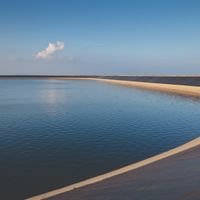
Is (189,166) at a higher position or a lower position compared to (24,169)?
higher

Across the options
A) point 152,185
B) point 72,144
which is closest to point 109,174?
point 152,185

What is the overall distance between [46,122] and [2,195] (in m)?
21.9

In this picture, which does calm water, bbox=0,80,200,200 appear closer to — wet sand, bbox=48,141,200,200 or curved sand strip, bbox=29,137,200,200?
curved sand strip, bbox=29,137,200,200

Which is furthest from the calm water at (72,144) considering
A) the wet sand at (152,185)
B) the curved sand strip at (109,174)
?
the wet sand at (152,185)

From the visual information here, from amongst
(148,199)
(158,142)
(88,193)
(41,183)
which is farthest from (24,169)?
(158,142)

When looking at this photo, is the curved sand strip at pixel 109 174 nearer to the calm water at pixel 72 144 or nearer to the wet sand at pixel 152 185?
the wet sand at pixel 152 185

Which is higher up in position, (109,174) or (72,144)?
(109,174)

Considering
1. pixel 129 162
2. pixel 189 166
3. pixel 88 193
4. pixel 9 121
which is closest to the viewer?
pixel 88 193

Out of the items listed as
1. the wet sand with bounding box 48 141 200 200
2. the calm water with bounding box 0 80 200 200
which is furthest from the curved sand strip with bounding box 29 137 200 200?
the calm water with bounding box 0 80 200 200

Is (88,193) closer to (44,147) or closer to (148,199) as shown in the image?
(148,199)

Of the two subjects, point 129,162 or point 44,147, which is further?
point 44,147

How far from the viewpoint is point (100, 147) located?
2470 cm

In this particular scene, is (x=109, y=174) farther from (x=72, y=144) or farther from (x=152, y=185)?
(x=72, y=144)

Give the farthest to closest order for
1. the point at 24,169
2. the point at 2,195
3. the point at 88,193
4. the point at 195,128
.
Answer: the point at 195,128, the point at 24,169, the point at 2,195, the point at 88,193
